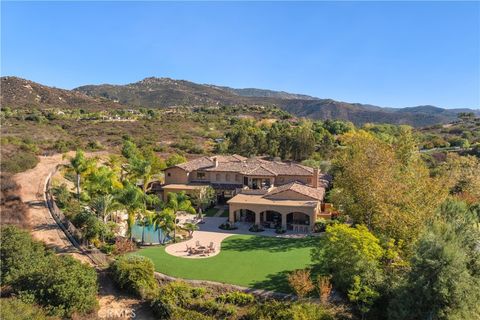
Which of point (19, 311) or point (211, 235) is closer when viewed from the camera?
point (19, 311)

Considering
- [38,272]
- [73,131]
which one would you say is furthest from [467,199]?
[73,131]

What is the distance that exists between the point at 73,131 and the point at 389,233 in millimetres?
75819

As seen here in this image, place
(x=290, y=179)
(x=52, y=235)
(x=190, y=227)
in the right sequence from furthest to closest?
1. (x=290, y=179)
2. (x=190, y=227)
3. (x=52, y=235)

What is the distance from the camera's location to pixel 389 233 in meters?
25.2

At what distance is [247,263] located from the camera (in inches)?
1054

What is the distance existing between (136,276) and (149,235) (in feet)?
32.4

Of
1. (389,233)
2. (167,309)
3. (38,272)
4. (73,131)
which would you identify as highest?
(73,131)

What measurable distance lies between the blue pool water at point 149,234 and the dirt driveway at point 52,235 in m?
5.68

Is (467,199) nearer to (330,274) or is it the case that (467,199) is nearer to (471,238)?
(471,238)

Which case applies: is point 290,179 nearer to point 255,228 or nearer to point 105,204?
point 255,228

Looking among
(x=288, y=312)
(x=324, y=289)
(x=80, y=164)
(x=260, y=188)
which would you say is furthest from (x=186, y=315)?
(x=260, y=188)

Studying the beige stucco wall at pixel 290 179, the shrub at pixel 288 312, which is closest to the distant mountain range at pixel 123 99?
the beige stucco wall at pixel 290 179

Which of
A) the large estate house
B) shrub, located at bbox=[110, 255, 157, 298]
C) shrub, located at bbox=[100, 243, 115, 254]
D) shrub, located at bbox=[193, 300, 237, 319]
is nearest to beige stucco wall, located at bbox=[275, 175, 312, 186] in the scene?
the large estate house

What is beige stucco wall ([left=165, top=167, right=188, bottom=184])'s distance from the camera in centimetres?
4547
